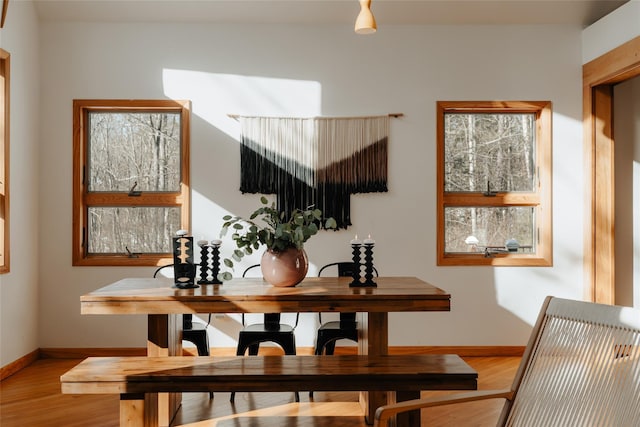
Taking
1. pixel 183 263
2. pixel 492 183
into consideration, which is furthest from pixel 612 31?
pixel 183 263

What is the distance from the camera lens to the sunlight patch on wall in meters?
5.17

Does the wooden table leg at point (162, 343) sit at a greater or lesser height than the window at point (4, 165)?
lesser

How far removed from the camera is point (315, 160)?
519 cm

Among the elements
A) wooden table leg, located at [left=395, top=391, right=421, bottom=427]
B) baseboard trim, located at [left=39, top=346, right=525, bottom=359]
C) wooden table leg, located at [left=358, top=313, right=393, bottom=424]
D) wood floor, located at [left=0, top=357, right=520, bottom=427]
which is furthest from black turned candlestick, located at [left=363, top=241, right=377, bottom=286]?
baseboard trim, located at [left=39, top=346, right=525, bottom=359]

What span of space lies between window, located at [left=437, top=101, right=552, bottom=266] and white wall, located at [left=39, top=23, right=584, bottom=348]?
0.18m

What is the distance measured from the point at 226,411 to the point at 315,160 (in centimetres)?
233

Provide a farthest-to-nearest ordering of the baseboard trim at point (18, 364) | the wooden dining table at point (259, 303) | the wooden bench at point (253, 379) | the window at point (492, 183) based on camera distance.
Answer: the window at point (492, 183) → the baseboard trim at point (18, 364) → the wooden dining table at point (259, 303) → the wooden bench at point (253, 379)

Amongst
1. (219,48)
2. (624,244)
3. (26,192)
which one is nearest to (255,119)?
(219,48)

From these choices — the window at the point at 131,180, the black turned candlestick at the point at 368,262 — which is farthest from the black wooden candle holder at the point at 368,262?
the window at the point at 131,180

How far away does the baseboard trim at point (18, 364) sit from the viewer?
14.4 ft

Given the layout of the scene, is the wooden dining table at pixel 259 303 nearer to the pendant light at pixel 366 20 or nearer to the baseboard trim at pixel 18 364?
the pendant light at pixel 366 20

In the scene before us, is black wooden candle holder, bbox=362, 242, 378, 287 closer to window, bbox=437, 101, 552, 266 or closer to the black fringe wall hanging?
the black fringe wall hanging

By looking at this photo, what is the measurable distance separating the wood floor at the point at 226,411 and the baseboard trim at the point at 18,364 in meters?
0.14

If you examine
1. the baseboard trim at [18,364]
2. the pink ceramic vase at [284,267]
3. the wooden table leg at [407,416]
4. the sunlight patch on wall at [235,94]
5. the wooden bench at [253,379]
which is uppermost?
the sunlight patch on wall at [235,94]
